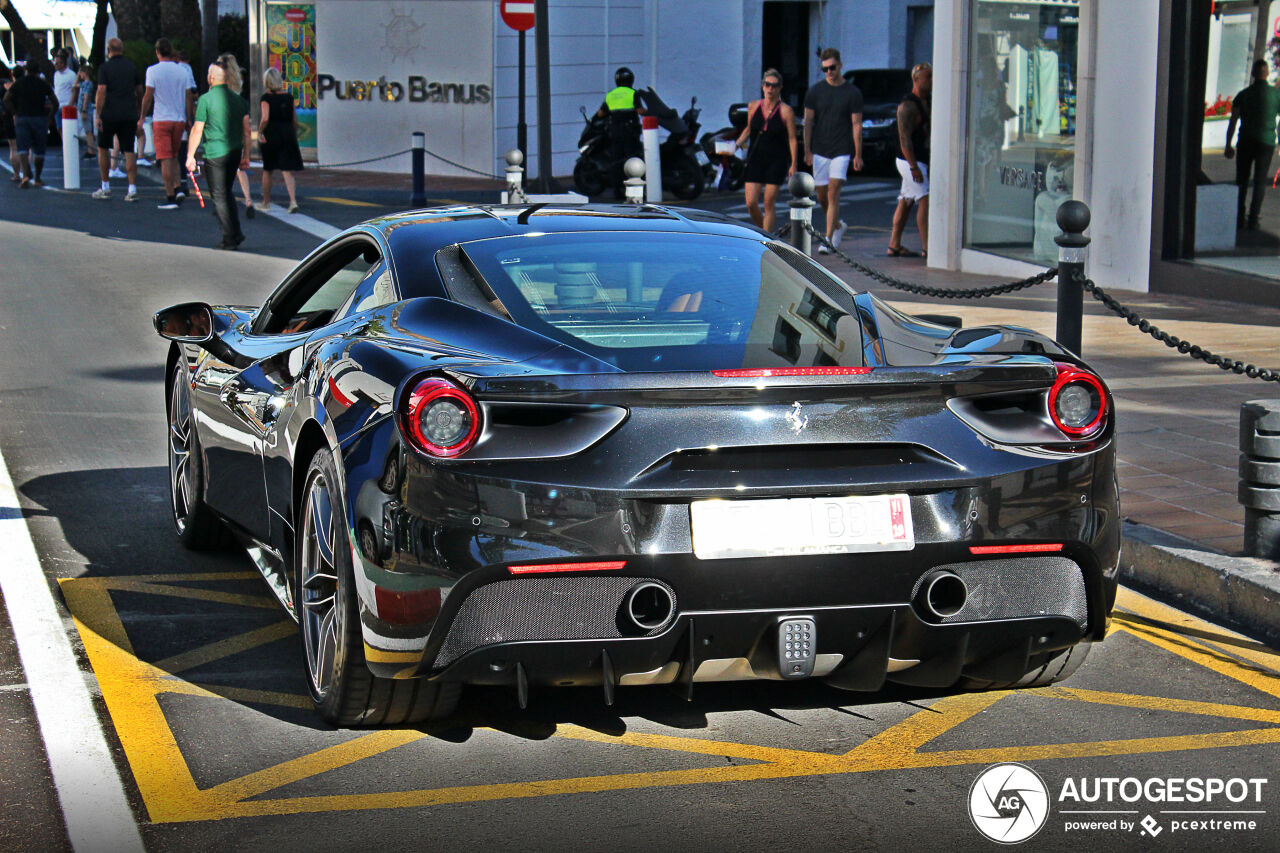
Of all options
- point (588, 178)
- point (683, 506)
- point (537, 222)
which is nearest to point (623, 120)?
point (588, 178)

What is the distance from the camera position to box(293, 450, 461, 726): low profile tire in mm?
4215

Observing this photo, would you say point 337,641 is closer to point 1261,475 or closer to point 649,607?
point 649,607

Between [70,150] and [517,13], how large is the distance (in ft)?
23.5

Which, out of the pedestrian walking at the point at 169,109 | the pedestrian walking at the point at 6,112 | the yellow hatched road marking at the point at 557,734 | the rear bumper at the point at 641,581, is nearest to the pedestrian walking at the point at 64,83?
the pedestrian walking at the point at 6,112

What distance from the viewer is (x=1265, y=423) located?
18.9 ft

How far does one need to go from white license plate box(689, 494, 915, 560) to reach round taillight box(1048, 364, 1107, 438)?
0.52 metres

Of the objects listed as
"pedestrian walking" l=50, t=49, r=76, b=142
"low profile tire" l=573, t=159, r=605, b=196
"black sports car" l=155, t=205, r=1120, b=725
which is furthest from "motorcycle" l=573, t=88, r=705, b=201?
"black sports car" l=155, t=205, r=1120, b=725

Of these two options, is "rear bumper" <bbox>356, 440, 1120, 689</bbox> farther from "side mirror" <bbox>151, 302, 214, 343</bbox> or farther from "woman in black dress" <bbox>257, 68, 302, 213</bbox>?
"woman in black dress" <bbox>257, 68, 302, 213</bbox>

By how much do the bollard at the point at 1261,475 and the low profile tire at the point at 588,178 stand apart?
18.5 meters

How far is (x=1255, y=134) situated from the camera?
44.4 ft

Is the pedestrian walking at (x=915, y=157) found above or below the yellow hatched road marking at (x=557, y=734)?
above

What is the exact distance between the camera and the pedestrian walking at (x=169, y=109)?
2212 cm

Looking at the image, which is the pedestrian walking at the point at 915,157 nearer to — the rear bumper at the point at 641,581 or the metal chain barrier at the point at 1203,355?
the metal chain barrier at the point at 1203,355

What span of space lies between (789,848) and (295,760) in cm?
131
